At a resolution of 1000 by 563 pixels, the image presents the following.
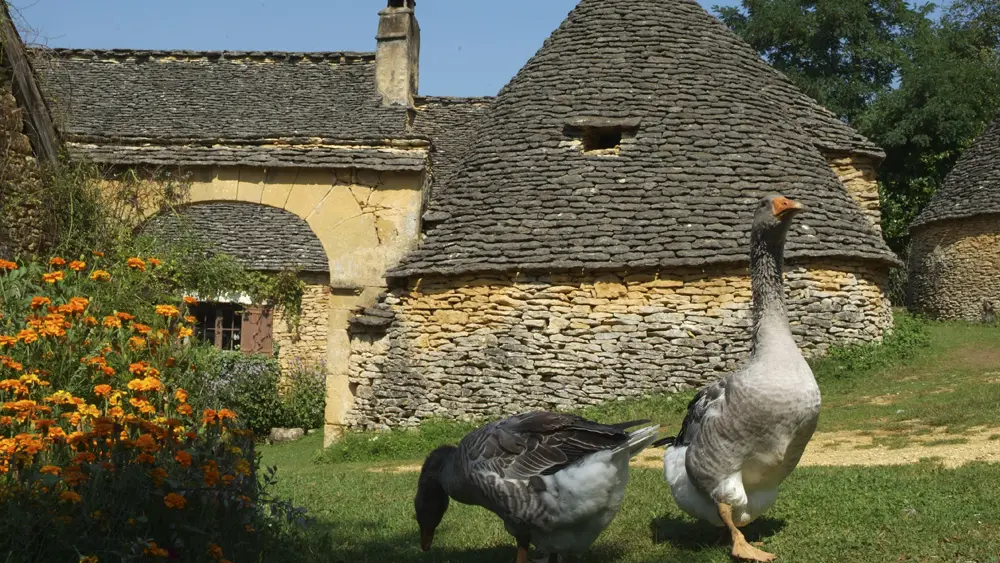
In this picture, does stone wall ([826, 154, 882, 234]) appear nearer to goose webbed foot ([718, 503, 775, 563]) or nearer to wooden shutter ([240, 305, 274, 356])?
wooden shutter ([240, 305, 274, 356])

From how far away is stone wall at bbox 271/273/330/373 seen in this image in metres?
21.5

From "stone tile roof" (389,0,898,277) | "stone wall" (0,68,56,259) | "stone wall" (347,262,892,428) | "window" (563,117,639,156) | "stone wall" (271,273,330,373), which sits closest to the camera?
"stone wall" (0,68,56,259)

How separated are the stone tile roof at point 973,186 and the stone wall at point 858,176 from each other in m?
8.37

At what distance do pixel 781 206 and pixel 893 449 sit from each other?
5.39 m

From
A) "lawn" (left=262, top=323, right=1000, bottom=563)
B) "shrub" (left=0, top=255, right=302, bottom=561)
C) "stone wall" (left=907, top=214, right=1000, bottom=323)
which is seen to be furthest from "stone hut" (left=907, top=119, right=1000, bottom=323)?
"shrub" (left=0, top=255, right=302, bottom=561)

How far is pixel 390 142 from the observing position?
14258mm

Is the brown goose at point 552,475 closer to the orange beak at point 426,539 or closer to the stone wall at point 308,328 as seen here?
the orange beak at point 426,539

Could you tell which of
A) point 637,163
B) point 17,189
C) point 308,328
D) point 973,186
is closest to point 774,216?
point 17,189

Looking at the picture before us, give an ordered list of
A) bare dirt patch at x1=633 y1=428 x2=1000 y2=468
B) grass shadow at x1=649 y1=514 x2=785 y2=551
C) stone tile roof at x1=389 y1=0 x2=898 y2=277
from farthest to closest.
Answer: stone tile roof at x1=389 y1=0 x2=898 y2=277, bare dirt patch at x1=633 y1=428 x2=1000 y2=468, grass shadow at x1=649 y1=514 x2=785 y2=551

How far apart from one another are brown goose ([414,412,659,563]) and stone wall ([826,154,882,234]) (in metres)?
13.4

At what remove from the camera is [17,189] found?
7.66 meters

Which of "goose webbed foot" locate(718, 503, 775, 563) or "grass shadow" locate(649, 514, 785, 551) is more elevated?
"goose webbed foot" locate(718, 503, 775, 563)

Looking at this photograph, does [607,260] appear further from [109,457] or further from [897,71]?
[897,71]

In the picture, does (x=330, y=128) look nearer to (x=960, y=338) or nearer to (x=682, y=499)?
(x=960, y=338)
